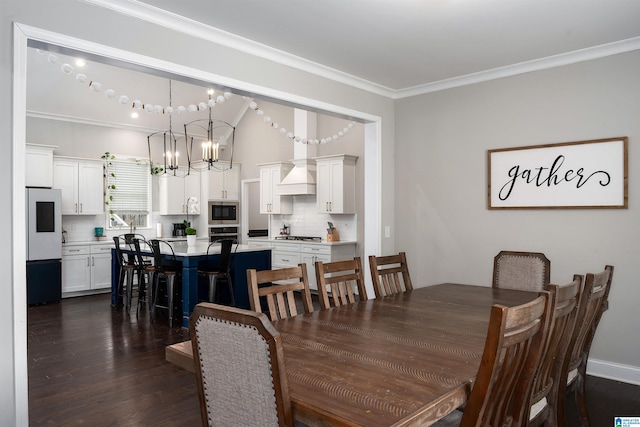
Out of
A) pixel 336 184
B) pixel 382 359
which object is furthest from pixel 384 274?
pixel 336 184

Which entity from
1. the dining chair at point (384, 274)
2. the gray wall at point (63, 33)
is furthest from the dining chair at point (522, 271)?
the gray wall at point (63, 33)

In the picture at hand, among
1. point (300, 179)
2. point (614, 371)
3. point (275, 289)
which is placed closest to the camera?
point (275, 289)

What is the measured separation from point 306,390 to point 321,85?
329 cm

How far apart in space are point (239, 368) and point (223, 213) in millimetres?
7707

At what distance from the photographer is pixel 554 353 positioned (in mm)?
2045

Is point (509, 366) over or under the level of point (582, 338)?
over

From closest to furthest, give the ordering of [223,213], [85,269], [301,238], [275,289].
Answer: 1. [275,289]
2. [85,269]
3. [301,238]
4. [223,213]

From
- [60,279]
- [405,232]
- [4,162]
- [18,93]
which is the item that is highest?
[18,93]

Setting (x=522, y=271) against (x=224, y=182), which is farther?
(x=224, y=182)

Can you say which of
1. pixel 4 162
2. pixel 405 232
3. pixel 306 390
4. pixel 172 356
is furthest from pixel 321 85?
pixel 306 390

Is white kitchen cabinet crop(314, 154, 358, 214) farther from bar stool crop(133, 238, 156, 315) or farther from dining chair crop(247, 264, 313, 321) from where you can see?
dining chair crop(247, 264, 313, 321)

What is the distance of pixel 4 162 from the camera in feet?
7.77

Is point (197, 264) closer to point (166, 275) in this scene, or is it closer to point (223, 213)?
point (166, 275)

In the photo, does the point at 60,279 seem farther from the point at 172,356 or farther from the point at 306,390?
the point at 306,390
